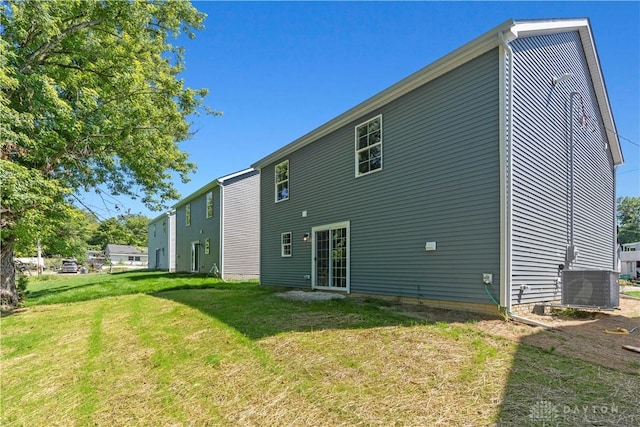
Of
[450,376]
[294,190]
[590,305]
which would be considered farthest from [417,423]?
[294,190]

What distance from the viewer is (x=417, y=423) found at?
284 cm

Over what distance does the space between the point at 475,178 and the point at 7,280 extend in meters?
12.6

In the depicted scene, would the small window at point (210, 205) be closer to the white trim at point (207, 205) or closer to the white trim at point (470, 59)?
the white trim at point (207, 205)

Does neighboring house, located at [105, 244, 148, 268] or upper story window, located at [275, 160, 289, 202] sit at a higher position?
upper story window, located at [275, 160, 289, 202]

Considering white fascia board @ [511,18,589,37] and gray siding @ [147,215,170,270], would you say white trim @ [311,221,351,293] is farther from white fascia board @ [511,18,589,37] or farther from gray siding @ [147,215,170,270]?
gray siding @ [147,215,170,270]

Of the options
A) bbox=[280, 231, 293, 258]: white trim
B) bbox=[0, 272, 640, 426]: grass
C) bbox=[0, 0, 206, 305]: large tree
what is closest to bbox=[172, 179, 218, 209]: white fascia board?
bbox=[0, 0, 206, 305]: large tree

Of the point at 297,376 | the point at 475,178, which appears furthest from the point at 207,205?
the point at 297,376

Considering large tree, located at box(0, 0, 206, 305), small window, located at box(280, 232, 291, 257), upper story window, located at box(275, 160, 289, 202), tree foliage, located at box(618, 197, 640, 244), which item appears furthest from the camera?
tree foliage, located at box(618, 197, 640, 244)

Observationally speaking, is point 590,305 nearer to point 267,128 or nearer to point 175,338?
point 175,338

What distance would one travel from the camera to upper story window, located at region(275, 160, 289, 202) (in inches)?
495

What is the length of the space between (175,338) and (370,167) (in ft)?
19.4

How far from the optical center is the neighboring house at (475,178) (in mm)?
6383

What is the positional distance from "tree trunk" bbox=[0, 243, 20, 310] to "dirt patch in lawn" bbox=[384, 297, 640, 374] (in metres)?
10.7

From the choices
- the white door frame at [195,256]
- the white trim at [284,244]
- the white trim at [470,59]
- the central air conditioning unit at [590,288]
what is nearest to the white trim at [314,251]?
the white trim at [284,244]
